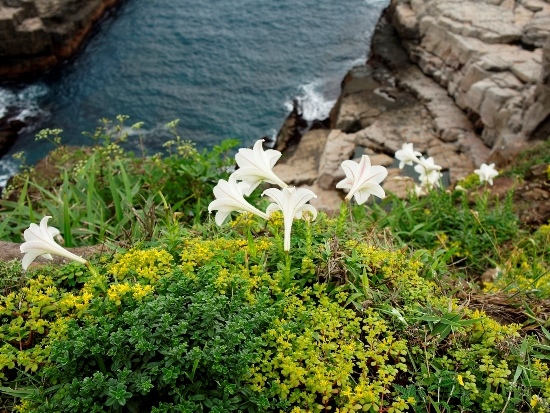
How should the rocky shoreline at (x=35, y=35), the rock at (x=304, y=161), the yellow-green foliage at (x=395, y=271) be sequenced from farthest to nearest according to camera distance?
1. the rocky shoreline at (x=35, y=35)
2. the rock at (x=304, y=161)
3. the yellow-green foliage at (x=395, y=271)

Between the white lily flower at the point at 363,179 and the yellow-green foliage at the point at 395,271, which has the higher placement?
the white lily flower at the point at 363,179

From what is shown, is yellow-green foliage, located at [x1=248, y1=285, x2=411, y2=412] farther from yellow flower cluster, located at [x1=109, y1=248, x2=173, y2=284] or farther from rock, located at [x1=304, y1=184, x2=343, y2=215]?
rock, located at [x1=304, y1=184, x2=343, y2=215]

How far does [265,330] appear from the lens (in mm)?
2414

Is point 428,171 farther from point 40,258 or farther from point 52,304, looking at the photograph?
point 52,304

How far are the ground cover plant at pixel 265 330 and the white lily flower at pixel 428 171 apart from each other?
85.9 inches

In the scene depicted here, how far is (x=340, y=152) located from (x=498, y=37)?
5886 mm

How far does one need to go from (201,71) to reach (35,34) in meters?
5.74

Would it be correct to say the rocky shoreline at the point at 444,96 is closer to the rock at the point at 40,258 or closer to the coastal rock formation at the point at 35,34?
the rock at the point at 40,258

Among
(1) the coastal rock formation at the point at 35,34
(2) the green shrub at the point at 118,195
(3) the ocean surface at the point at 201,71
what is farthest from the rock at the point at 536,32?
(1) the coastal rock formation at the point at 35,34

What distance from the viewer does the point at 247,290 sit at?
2469mm

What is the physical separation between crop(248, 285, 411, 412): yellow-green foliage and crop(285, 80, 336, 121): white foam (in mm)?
13830

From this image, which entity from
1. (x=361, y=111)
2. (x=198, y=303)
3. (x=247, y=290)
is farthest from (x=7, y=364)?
(x=361, y=111)

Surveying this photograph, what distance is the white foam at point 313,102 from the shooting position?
1608 centimetres

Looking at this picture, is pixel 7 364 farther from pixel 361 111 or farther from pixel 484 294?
pixel 361 111
